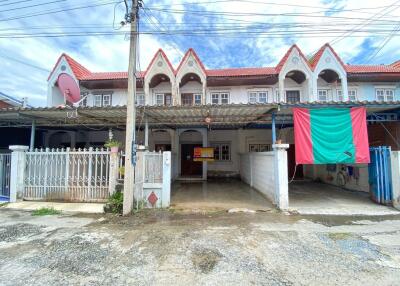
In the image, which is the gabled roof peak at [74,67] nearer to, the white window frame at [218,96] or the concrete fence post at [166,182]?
the white window frame at [218,96]

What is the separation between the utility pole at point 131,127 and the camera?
586 cm

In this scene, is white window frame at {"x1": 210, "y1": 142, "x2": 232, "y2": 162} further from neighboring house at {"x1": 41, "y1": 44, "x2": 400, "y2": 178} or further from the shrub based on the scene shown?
the shrub

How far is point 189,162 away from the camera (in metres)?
14.7

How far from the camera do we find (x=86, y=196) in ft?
23.1

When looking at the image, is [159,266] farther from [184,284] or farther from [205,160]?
[205,160]

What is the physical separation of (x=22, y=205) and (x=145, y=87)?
8053 millimetres

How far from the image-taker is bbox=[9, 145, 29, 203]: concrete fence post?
7.12m

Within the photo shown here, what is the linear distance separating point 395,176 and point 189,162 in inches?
420

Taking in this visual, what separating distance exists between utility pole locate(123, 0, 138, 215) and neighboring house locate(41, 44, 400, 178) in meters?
5.66

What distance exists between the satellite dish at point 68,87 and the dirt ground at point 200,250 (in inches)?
360

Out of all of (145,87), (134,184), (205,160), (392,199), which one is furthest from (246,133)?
(134,184)

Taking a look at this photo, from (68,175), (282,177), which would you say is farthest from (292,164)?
(68,175)

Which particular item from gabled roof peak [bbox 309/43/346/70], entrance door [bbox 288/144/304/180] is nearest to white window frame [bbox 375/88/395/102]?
gabled roof peak [bbox 309/43/346/70]

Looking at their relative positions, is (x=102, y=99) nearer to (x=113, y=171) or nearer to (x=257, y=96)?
(x=113, y=171)
